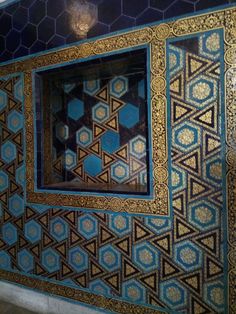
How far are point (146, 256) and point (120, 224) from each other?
29cm

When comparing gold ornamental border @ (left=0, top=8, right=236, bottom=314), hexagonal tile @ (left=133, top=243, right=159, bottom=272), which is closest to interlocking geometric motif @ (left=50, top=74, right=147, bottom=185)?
gold ornamental border @ (left=0, top=8, right=236, bottom=314)

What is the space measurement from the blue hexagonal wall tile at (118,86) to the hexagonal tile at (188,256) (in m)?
1.37

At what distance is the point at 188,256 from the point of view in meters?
1.54

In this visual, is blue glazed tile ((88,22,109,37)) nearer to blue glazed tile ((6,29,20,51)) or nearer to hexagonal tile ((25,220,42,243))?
blue glazed tile ((6,29,20,51))

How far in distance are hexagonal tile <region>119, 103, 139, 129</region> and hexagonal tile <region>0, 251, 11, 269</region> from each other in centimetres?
172

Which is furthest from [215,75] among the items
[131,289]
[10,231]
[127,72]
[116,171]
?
[10,231]

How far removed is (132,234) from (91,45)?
1.46 m

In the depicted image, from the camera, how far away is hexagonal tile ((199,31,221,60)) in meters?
1.43

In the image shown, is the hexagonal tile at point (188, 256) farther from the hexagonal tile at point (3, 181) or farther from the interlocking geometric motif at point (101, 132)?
the hexagonal tile at point (3, 181)

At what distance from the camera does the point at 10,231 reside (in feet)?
7.51

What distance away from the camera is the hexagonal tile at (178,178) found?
155 centimetres

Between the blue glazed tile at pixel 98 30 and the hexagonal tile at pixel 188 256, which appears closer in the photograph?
the hexagonal tile at pixel 188 256

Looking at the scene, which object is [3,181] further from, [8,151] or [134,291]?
[134,291]

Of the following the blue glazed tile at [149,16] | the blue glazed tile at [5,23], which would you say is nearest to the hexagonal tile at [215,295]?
the blue glazed tile at [149,16]
